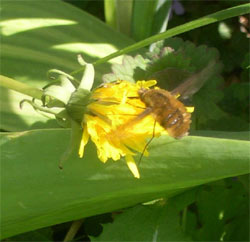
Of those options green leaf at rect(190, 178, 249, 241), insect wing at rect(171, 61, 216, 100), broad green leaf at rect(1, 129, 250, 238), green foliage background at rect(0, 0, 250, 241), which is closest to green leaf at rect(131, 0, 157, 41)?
green foliage background at rect(0, 0, 250, 241)

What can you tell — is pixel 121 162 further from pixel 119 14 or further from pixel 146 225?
pixel 119 14

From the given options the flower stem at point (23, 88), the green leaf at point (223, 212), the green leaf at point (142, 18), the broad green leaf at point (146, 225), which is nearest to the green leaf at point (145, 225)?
the broad green leaf at point (146, 225)

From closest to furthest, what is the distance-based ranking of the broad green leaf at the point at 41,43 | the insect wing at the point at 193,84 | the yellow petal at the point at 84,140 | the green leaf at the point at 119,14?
the yellow petal at the point at 84,140, the insect wing at the point at 193,84, the broad green leaf at the point at 41,43, the green leaf at the point at 119,14

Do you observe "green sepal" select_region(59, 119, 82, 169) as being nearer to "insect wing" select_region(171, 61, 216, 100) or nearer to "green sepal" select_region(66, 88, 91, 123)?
"green sepal" select_region(66, 88, 91, 123)

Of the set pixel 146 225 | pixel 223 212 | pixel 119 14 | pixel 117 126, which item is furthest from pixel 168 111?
pixel 119 14

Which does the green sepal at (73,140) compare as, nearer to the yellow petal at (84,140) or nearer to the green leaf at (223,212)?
the yellow petal at (84,140)

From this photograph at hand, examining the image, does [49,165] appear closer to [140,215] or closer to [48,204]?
[48,204]
